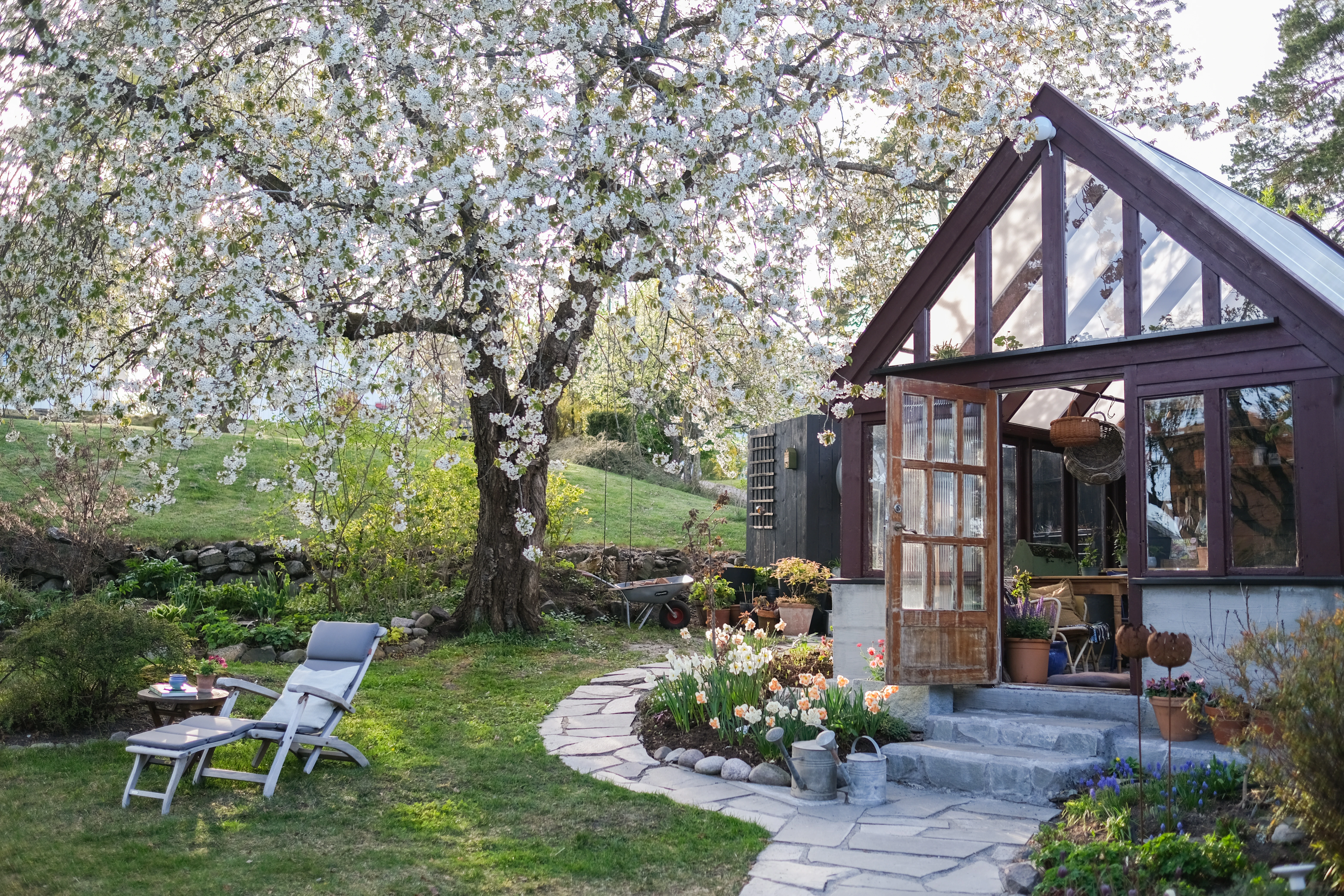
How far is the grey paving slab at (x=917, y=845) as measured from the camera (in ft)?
14.1

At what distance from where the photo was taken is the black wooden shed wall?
1281 centimetres

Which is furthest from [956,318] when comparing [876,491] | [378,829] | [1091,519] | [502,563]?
[502,563]

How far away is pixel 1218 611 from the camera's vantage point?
554 cm

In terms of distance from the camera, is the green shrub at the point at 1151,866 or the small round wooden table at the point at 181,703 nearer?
the green shrub at the point at 1151,866

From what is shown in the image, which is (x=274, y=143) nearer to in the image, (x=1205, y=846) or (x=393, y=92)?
(x=393, y=92)

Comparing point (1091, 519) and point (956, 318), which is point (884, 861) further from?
point (1091, 519)

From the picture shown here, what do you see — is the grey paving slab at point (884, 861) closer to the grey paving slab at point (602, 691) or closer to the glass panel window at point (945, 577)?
the glass panel window at point (945, 577)

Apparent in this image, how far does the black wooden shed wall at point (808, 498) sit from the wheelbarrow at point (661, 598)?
151cm

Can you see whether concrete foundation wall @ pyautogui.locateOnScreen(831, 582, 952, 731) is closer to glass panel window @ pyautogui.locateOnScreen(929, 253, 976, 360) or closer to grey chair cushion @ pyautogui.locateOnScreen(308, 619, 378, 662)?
glass panel window @ pyautogui.locateOnScreen(929, 253, 976, 360)

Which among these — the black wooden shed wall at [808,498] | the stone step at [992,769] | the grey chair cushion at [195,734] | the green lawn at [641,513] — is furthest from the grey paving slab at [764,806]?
the green lawn at [641,513]

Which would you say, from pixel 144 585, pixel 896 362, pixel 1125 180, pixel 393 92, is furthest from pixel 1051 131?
pixel 144 585

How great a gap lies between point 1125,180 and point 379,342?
5208 millimetres

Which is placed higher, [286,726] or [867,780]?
[286,726]

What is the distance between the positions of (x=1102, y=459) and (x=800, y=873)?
562 cm
